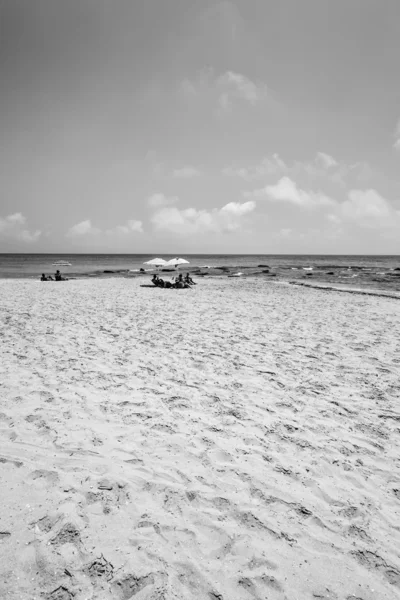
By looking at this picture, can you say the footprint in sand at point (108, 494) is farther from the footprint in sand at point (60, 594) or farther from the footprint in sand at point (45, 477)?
the footprint in sand at point (60, 594)

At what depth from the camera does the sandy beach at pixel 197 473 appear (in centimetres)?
249

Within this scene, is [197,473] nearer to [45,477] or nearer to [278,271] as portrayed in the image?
[45,477]

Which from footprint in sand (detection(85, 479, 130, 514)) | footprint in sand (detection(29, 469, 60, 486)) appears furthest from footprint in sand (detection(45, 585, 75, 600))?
footprint in sand (detection(29, 469, 60, 486))

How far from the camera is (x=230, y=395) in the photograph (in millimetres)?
5449

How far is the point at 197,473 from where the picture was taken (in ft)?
11.8

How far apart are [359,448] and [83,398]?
13.8 feet

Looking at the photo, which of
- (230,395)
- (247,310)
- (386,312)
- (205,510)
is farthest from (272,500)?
(386,312)

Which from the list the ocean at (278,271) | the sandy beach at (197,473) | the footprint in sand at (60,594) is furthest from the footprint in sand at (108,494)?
the ocean at (278,271)

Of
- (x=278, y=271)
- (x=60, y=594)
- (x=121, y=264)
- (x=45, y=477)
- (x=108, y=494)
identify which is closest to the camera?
(x=60, y=594)

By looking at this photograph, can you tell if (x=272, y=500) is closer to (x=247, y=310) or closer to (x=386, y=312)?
(x=247, y=310)

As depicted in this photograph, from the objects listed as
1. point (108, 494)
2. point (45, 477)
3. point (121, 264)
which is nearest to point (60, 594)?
point (108, 494)

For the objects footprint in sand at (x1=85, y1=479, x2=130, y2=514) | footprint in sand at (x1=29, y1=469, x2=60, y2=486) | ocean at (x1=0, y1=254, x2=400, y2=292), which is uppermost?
ocean at (x1=0, y1=254, x2=400, y2=292)

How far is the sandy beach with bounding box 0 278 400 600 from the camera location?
2492 millimetres

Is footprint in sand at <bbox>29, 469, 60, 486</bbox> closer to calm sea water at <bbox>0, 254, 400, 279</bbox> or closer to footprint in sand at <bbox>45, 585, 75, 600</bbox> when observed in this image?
footprint in sand at <bbox>45, 585, 75, 600</bbox>
